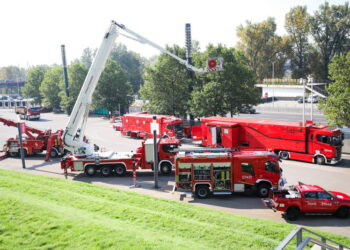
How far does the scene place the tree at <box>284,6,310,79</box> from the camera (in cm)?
7344

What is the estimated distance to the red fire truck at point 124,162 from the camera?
21.1 meters

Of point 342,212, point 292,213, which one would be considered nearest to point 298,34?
point 342,212

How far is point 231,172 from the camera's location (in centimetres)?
1680

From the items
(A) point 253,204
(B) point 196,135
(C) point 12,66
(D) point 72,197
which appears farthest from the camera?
(C) point 12,66

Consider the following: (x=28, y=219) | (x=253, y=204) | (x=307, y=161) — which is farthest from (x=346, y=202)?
(x=28, y=219)

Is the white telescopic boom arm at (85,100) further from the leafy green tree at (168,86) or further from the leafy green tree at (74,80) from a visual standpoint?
the leafy green tree at (74,80)

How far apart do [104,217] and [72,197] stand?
3120 mm

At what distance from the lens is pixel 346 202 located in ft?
44.6

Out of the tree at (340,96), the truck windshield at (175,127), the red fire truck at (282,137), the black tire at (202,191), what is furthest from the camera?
the truck windshield at (175,127)

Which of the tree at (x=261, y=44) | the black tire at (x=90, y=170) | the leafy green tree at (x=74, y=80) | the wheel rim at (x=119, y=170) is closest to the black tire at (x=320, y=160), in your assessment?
the wheel rim at (x=119, y=170)

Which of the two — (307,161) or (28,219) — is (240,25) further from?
(28,219)

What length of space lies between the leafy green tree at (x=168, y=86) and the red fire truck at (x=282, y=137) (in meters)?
11.6

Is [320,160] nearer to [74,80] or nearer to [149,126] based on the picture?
[149,126]

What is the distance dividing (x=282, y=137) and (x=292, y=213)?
36.0 ft
